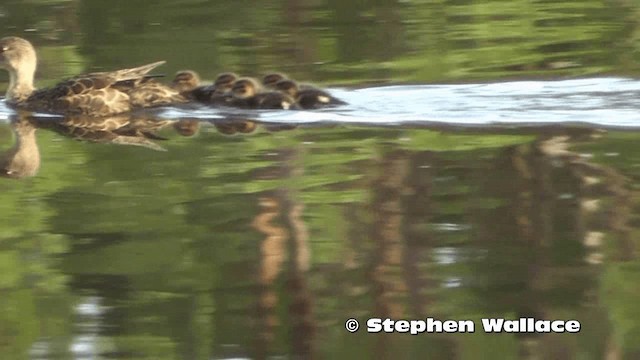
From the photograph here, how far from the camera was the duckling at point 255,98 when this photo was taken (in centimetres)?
909

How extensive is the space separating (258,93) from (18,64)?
1.65m

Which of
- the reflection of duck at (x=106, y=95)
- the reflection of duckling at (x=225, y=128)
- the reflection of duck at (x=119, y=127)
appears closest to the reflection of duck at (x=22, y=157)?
the reflection of duck at (x=119, y=127)

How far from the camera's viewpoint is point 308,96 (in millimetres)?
9039

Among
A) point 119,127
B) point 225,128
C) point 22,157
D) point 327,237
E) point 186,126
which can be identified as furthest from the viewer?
point 119,127

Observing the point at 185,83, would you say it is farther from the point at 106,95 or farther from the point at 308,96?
the point at 308,96

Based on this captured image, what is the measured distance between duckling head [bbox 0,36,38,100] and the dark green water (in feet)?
2.20

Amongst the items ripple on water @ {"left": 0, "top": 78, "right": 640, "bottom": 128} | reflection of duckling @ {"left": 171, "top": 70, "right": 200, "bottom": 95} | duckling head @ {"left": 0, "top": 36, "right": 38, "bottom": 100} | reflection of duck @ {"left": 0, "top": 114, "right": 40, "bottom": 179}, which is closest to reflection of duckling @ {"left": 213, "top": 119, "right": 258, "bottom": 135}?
ripple on water @ {"left": 0, "top": 78, "right": 640, "bottom": 128}

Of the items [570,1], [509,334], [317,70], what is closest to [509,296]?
[509,334]

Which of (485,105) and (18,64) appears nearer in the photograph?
(485,105)

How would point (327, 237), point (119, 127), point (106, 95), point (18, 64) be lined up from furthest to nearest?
point (18, 64) → point (106, 95) → point (119, 127) → point (327, 237)

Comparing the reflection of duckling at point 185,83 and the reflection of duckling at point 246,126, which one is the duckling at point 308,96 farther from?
the reflection of duckling at point 185,83

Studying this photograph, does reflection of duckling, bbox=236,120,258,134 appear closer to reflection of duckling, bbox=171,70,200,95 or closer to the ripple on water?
the ripple on water

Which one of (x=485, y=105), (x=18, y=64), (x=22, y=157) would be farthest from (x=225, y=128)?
(x=18, y=64)

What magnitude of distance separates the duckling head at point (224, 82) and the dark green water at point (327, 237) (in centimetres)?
28
